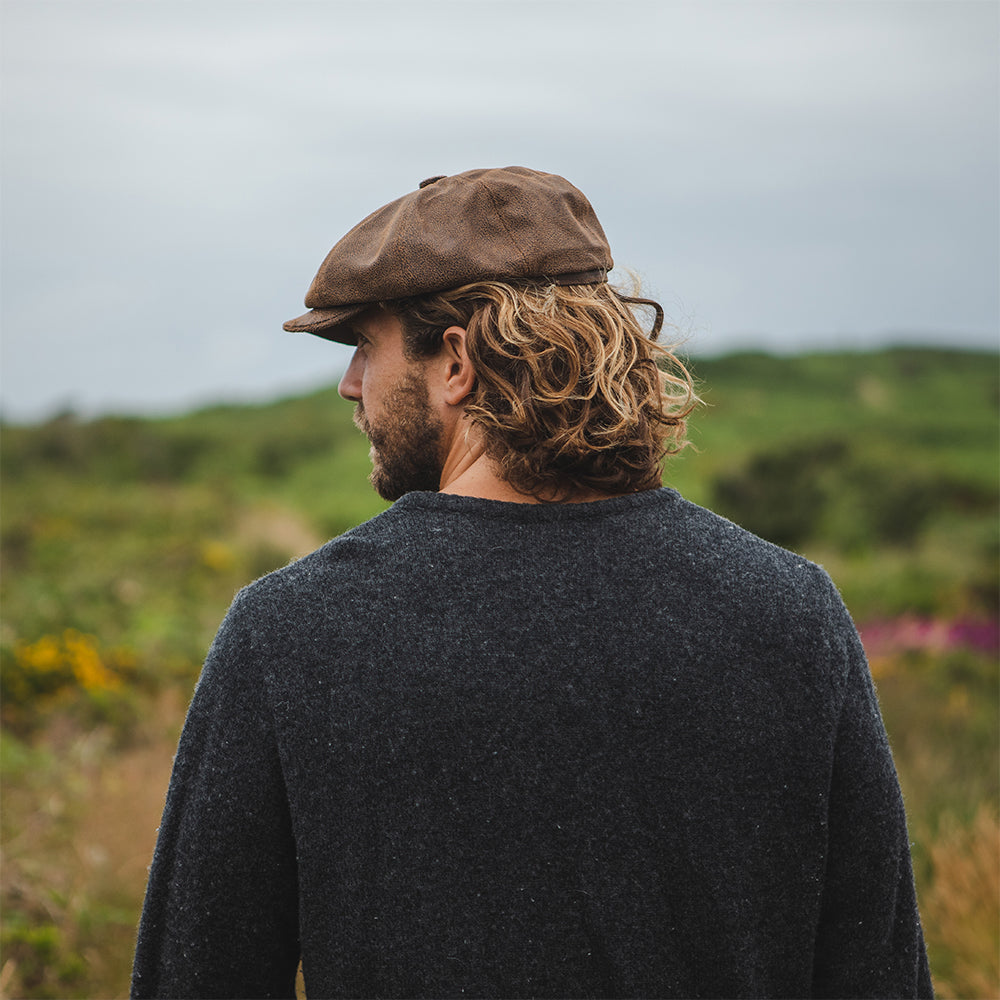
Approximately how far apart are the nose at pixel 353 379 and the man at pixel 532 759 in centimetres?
28

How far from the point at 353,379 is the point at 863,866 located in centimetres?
120

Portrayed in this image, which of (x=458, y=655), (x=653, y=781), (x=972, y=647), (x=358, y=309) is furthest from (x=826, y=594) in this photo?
(x=972, y=647)

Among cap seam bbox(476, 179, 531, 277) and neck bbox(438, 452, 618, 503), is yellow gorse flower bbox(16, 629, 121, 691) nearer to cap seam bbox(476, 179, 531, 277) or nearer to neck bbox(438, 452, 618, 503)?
neck bbox(438, 452, 618, 503)

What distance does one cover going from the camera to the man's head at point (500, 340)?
1.55 m

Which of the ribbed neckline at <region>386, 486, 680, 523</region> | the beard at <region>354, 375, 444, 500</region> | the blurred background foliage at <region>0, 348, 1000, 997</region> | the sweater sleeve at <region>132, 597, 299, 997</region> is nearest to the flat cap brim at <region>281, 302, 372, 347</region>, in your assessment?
the beard at <region>354, 375, 444, 500</region>

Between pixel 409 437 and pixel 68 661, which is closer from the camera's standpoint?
pixel 409 437

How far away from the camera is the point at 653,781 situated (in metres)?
1.38

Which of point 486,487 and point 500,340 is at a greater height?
point 500,340

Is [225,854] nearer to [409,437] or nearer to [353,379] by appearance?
[409,437]

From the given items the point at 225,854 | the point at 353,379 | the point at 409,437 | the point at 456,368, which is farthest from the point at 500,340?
the point at 225,854

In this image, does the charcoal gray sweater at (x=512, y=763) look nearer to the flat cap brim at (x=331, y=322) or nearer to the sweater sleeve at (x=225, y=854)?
the sweater sleeve at (x=225, y=854)

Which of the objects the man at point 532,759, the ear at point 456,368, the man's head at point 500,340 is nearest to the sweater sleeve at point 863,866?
the man at point 532,759

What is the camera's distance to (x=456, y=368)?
1.62 m

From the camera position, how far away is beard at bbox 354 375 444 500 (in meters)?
1.63
